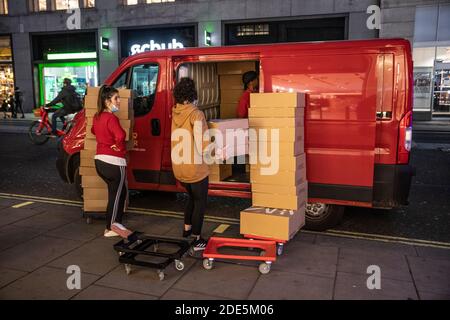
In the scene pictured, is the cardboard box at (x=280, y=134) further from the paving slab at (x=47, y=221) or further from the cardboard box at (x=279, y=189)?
the paving slab at (x=47, y=221)

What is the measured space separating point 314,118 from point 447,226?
2572 millimetres

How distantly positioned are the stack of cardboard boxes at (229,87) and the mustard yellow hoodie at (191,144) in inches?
121

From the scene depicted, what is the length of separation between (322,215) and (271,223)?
1177mm

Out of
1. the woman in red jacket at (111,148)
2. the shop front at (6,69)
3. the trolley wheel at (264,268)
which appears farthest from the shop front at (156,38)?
the trolley wheel at (264,268)

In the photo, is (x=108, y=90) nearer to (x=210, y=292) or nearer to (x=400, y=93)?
(x=210, y=292)

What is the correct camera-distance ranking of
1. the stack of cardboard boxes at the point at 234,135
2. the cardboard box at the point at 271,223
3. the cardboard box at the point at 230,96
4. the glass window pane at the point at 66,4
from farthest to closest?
the glass window pane at the point at 66,4
the cardboard box at the point at 230,96
the stack of cardboard boxes at the point at 234,135
the cardboard box at the point at 271,223

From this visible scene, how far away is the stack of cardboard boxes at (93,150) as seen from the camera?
611cm

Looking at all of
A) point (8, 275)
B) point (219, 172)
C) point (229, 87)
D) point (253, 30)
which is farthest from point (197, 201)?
point (253, 30)

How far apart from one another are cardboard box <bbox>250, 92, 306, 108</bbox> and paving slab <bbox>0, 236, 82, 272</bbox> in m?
2.85

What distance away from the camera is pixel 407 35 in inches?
738

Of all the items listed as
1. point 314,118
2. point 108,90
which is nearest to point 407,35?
point 314,118

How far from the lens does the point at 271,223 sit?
16.8 ft

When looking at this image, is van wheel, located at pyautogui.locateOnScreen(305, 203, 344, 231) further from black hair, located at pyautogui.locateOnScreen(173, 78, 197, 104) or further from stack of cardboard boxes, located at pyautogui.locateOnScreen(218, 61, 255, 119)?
stack of cardboard boxes, located at pyautogui.locateOnScreen(218, 61, 255, 119)

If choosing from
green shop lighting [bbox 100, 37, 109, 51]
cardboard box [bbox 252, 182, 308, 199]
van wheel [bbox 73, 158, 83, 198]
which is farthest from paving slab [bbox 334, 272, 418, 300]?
green shop lighting [bbox 100, 37, 109, 51]
